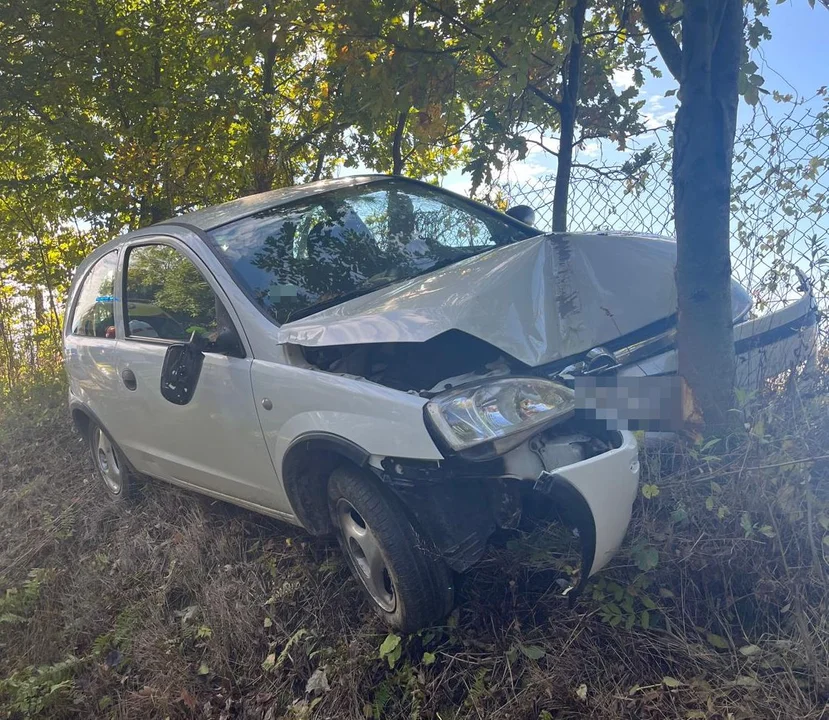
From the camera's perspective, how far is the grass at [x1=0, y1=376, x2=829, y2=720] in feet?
7.53

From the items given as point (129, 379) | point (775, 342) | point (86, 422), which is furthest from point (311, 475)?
point (86, 422)

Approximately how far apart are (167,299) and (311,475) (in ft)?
4.55

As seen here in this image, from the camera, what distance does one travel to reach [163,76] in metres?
6.60

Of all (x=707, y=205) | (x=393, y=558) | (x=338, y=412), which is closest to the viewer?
(x=393, y=558)

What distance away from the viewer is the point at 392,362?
2.93 metres

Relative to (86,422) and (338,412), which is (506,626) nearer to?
(338,412)

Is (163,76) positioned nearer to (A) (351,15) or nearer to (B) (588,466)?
(A) (351,15)

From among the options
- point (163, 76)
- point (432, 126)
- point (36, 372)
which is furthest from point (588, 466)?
point (36, 372)

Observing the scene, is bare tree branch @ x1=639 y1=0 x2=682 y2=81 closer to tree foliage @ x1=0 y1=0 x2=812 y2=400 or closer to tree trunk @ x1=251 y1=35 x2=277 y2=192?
tree foliage @ x1=0 y1=0 x2=812 y2=400

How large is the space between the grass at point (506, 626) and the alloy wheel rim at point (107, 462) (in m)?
0.94

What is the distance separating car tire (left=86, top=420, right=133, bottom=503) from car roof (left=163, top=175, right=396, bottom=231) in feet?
5.14

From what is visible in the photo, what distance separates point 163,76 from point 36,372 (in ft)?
12.5

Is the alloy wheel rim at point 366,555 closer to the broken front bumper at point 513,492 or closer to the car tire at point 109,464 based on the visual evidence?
the broken front bumper at point 513,492

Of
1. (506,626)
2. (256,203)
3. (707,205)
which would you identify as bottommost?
(506,626)
